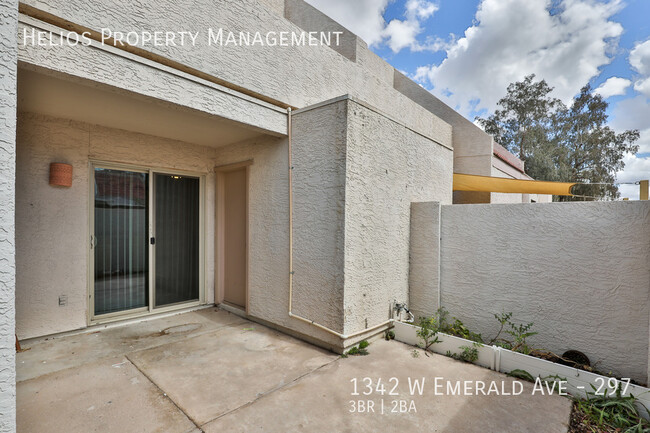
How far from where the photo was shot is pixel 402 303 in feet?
16.5

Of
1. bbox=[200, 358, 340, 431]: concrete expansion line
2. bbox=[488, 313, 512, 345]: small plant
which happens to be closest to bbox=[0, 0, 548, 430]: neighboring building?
bbox=[200, 358, 340, 431]: concrete expansion line

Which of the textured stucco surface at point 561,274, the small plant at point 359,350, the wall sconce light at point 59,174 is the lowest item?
the small plant at point 359,350

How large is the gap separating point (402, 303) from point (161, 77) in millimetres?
4783

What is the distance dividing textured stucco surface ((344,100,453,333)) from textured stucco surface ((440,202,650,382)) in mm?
836

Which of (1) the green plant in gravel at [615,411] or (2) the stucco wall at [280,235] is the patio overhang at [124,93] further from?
(1) the green plant in gravel at [615,411]

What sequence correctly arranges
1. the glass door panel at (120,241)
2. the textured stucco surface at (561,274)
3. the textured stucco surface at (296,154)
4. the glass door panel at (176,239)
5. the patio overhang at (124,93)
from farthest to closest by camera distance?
the glass door panel at (176,239) → the glass door panel at (120,241) → the textured stucco surface at (561,274) → the textured stucco surface at (296,154) → the patio overhang at (124,93)

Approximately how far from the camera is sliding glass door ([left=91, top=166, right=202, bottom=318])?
496 cm

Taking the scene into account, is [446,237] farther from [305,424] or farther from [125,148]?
[125,148]

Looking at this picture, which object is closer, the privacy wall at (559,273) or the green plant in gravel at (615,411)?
the green plant in gravel at (615,411)

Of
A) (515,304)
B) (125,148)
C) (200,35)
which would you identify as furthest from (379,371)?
(125,148)

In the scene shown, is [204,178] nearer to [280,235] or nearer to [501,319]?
[280,235]

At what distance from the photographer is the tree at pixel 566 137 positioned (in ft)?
65.9

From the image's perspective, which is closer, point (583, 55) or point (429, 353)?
point (429, 353)

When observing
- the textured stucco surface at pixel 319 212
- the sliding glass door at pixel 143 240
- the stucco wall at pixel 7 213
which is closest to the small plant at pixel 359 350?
the textured stucco surface at pixel 319 212
